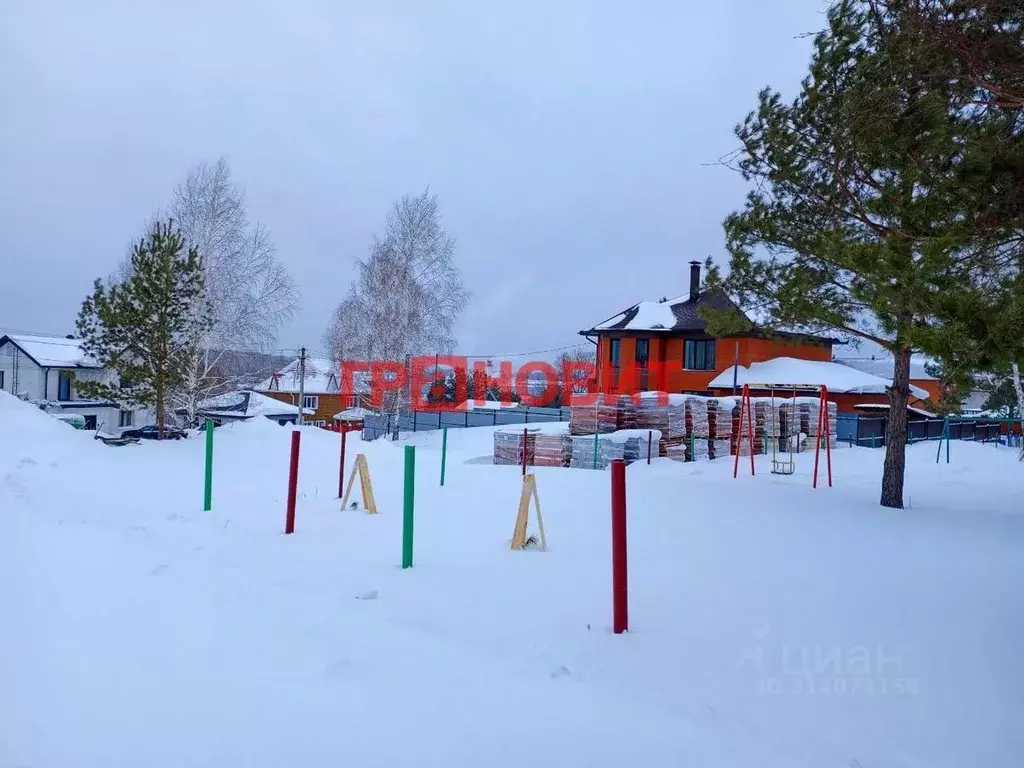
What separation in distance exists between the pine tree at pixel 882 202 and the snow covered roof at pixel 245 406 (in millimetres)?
14939

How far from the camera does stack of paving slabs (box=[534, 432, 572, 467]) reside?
15.7 meters

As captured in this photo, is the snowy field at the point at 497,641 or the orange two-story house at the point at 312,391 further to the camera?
the orange two-story house at the point at 312,391

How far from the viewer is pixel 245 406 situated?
35031mm

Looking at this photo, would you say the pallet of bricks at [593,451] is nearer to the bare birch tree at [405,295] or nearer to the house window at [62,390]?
the bare birch tree at [405,295]

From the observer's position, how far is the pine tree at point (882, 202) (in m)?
5.36

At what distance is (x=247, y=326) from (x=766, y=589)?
16.5 meters

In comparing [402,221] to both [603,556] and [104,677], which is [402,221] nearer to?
[603,556]

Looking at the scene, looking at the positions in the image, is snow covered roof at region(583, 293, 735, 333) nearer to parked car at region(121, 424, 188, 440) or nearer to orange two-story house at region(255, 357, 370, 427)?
parked car at region(121, 424, 188, 440)

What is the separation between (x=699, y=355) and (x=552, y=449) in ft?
45.9

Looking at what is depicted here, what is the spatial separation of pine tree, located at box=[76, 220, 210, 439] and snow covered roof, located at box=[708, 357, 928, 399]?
1962 cm

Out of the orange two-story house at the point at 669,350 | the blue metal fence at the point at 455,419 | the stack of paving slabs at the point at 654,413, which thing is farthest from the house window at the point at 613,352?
the stack of paving slabs at the point at 654,413

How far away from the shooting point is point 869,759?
9.23 ft

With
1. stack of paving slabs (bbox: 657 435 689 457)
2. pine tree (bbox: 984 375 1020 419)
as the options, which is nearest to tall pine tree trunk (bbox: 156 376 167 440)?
stack of paving slabs (bbox: 657 435 689 457)

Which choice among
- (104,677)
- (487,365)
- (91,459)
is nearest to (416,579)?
(104,677)
